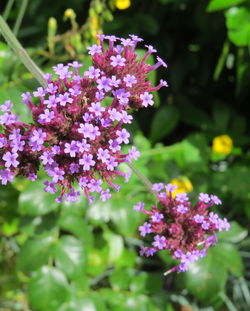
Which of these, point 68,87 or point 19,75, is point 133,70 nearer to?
point 68,87

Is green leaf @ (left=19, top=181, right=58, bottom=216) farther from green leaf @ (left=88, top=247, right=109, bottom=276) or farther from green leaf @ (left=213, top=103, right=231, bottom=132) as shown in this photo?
green leaf @ (left=213, top=103, right=231, bottom=132)

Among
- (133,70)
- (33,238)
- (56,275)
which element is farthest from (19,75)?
(133,70)

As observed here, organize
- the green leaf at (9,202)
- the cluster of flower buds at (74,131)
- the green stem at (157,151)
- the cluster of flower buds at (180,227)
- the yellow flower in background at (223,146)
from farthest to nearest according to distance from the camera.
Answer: the yellow flower in background at (223,146) → the green stem at (157,151) → the green leaf at (9,202) → the cluster of flower buds at (180,227) → the cluster of flower buds at (74,131)

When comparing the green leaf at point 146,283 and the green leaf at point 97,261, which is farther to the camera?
the green leaf at point 97,261

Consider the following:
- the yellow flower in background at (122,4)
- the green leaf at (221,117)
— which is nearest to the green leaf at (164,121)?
the green leaf at (221,117)

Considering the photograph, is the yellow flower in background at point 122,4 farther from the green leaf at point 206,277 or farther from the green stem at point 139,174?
the green stem at point 139,174

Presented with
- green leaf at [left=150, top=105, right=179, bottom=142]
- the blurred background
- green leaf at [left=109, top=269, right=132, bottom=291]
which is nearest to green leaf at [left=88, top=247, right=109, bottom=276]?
the blurred background

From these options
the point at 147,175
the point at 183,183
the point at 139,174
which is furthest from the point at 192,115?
the point at 139,174
